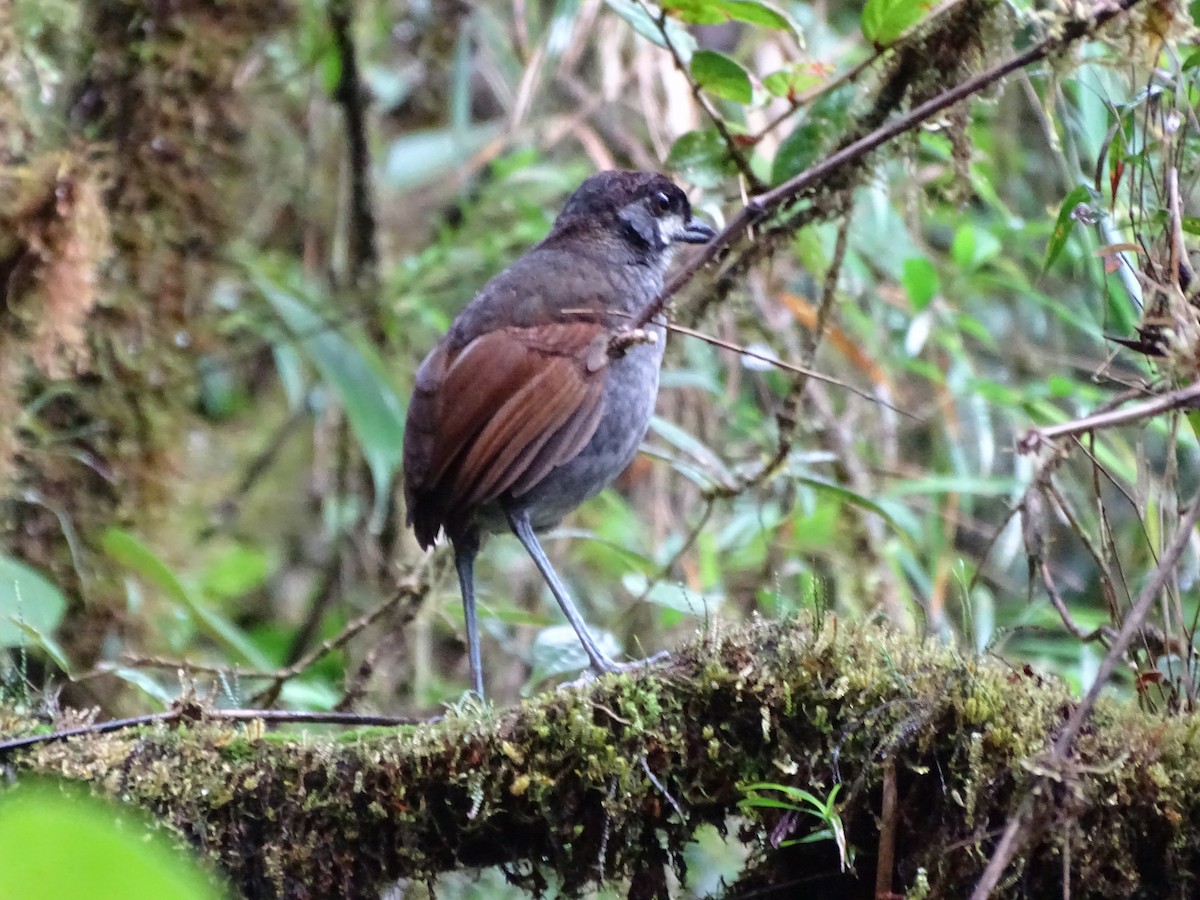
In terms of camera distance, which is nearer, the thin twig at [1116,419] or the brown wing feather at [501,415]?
the thin twig at [1116,419]

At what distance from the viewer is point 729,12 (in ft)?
7.83

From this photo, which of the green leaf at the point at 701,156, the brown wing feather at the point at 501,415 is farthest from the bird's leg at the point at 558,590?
the green leaf at the point at 701,156

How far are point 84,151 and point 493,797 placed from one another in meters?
2.45

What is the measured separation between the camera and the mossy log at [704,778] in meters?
1.54

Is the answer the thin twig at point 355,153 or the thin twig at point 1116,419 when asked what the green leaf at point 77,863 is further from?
the thin twig at point 355,153

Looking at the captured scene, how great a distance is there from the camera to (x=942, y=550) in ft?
12.7

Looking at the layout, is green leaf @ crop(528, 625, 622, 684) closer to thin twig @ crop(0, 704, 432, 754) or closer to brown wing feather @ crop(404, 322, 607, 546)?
brown wing feather @ crop(404, 322, 607, 546)

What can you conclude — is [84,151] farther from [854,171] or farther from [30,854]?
[30,854]

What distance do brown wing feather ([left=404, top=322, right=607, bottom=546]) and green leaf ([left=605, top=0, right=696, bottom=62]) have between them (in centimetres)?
65

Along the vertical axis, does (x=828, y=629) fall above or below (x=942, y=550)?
above

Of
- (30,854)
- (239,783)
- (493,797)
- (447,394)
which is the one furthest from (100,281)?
(30,854)

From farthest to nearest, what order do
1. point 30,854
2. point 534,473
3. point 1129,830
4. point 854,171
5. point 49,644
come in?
point 854,171
point 534,473
point 49,644
point 1129,830
point 30,854

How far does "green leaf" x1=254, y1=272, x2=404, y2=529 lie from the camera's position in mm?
3504

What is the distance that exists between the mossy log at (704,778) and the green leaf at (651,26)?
140 cm
